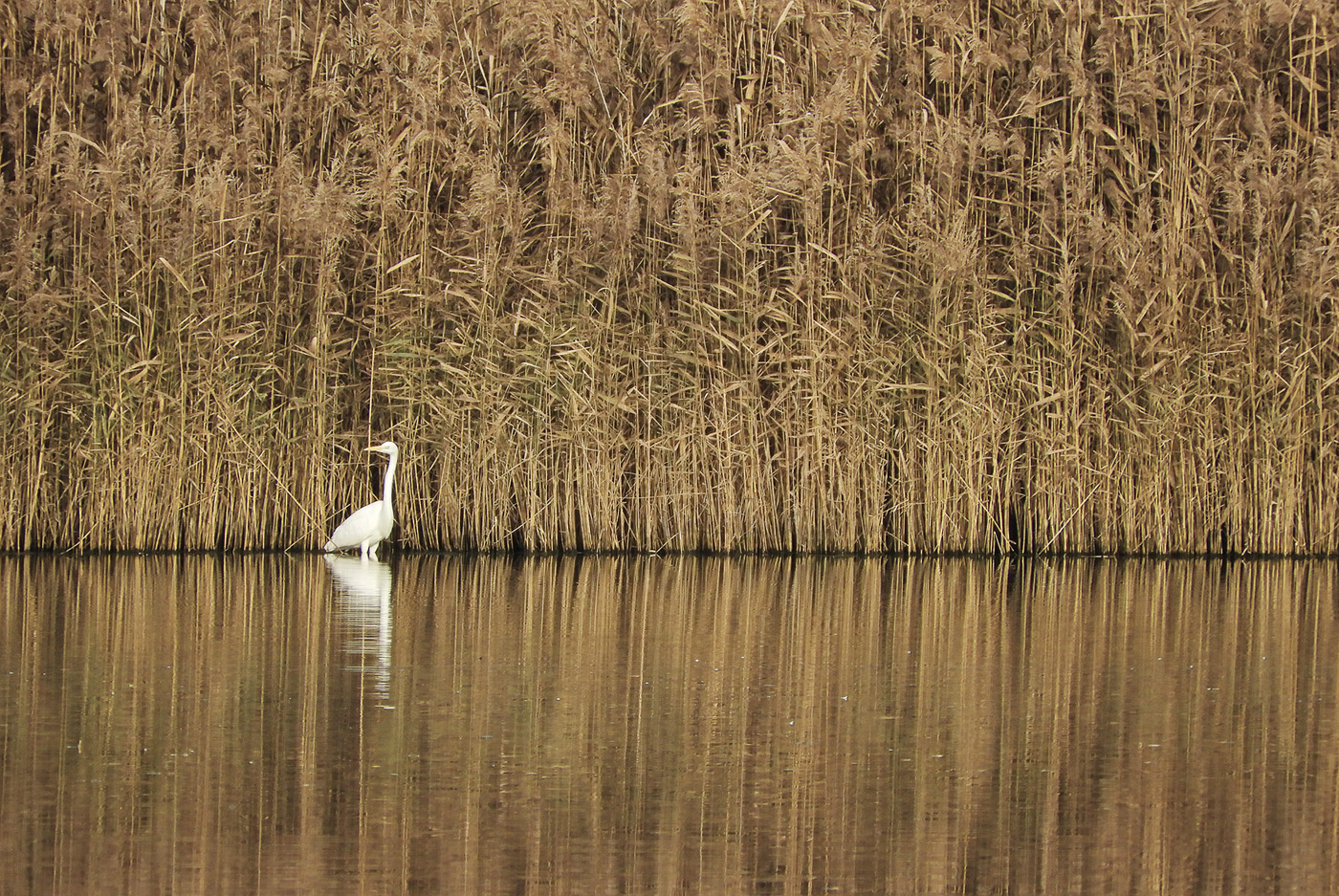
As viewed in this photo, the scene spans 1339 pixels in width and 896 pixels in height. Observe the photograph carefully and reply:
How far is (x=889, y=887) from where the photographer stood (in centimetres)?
313

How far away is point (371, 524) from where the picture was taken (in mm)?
8562

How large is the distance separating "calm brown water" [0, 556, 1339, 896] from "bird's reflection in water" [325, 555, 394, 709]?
0.02m

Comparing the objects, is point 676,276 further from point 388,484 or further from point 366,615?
point 366,615

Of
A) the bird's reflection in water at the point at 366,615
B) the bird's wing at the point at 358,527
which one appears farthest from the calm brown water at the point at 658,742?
the bird's wing at the point at 358,527

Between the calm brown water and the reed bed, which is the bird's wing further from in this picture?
the calm brown water

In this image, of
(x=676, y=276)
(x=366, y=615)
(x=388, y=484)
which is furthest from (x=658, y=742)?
(x=676, y=276)

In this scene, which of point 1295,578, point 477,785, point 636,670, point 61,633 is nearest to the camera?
point 477,785

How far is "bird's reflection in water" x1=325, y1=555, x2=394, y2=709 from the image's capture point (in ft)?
17.1

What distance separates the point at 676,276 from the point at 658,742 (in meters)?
5.22

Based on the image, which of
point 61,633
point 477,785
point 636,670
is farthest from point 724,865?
point 61,633

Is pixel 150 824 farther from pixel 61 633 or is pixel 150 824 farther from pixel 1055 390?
pixel 1055 390

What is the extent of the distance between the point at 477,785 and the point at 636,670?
163 centimetres

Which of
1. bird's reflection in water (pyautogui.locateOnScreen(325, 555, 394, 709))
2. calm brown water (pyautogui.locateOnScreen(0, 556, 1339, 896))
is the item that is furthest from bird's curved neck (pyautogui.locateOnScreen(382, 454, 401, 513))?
calm brown water (pyautogui.locateOnScreen(0, 556, 1339, 896))

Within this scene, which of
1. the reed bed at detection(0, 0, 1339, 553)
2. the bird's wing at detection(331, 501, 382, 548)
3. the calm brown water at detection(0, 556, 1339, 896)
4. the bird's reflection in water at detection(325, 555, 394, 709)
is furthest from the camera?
the reed bed at detection(0, 0, 1339, 553)
